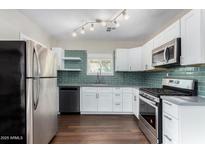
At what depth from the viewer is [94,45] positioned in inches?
255

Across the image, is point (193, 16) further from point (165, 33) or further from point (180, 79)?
point (180, 79)

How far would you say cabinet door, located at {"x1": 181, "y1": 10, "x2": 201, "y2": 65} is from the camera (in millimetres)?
2303

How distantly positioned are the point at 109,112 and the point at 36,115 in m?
3.43

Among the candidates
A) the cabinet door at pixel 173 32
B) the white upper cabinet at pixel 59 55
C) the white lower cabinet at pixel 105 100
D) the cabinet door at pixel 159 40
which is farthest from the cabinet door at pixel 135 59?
the cabinet door at pixel 173 32

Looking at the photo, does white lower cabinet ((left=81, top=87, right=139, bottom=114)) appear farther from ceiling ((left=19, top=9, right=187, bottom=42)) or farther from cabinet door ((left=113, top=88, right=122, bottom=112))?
ceiling ((left=19, top=9, right=187, bottom=42))

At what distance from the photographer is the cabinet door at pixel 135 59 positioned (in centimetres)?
574

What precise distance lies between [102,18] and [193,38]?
2178mm

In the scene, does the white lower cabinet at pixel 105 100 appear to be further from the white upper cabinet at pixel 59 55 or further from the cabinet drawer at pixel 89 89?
the white upper cabinet at pixel 59 55

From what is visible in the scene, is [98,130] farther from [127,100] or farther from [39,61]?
[39,61]

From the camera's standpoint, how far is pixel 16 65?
7.83 feet

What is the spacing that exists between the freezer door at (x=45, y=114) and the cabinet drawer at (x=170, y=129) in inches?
66.0

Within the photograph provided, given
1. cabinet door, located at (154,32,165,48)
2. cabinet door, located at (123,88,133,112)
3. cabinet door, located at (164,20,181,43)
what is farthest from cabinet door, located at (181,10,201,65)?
cabinet door, located at (123,88,133,112)

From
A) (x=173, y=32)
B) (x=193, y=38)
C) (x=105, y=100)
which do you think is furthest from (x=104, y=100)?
(x=193, y=38)
